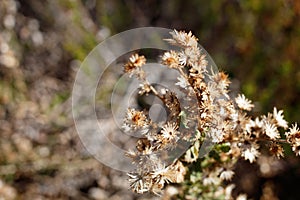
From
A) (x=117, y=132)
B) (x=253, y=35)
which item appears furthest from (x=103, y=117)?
(x=253, y=35)

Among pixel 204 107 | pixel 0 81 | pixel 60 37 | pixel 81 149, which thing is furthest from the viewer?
pixel 60 37

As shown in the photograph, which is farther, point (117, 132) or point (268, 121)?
point (117, 132)

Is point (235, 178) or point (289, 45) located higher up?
point (289, 45)

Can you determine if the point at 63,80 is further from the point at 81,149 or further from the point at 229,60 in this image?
the point at 229,60

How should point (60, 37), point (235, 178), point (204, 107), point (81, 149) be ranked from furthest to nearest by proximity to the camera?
point (60, 37)
point (81, 149)
point (235, 178)
point (204, 107)

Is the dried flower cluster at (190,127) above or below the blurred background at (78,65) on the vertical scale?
below
